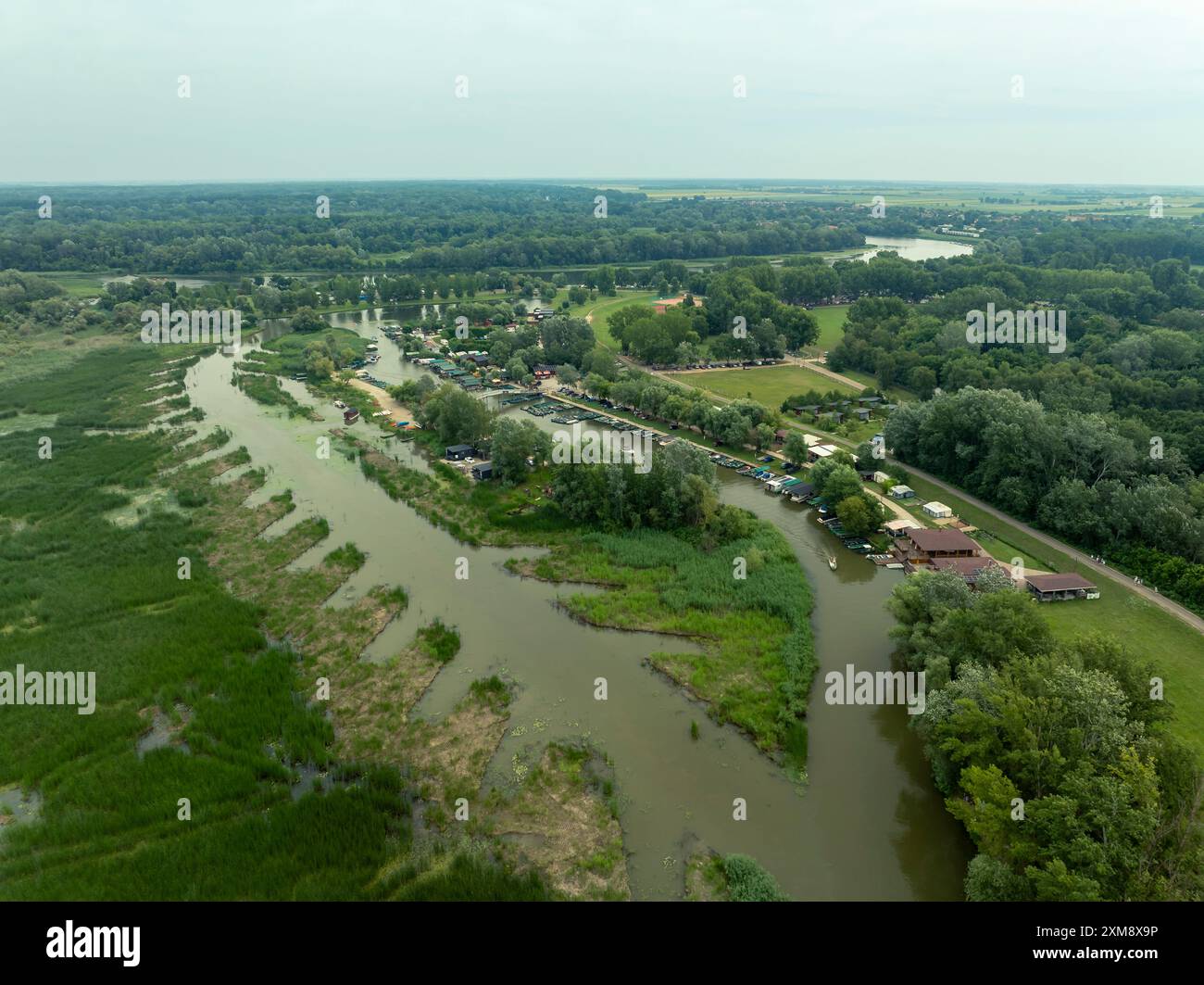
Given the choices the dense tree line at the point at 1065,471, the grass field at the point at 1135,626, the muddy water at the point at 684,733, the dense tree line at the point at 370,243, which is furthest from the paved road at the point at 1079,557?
the dense tree line at the point at 370,243

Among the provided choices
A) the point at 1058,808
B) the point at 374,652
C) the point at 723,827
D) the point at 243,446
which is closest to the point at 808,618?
the point at 723,827

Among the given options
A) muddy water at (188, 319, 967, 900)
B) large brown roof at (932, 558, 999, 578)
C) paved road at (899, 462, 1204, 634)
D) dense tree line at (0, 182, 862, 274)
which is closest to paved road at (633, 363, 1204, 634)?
paved road at (899, 462, 1204, 634)

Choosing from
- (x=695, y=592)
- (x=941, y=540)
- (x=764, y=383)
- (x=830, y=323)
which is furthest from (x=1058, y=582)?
(x=830, y=323)

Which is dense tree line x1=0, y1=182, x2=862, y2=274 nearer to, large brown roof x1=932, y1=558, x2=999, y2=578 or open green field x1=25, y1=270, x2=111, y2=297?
open green field x1=25, y1=270, x2=111, y2=297

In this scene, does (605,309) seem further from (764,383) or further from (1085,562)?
(1085,562)

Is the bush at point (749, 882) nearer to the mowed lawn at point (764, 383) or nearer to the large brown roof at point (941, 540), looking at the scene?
the large brown roof at point (941, 540)
